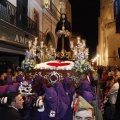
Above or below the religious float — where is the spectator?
below

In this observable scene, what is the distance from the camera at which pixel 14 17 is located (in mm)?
12555

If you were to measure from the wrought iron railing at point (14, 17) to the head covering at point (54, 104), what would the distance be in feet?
19.1

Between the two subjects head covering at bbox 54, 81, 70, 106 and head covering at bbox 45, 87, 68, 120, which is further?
head covering at bbox 54, 81, 70, 106

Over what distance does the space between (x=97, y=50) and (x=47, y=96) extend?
48.3 metres

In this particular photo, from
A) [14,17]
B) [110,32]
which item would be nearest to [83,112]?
[14,17]

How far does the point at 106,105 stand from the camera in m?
9.12

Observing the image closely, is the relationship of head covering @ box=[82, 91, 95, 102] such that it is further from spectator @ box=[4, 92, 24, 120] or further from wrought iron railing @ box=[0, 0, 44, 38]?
wrought iron railing @ box=[0, 0, 44, 38]

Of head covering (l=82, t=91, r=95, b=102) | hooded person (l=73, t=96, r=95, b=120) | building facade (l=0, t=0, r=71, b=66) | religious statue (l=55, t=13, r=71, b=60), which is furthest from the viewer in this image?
religious statue (l=55, t=13, r=71, b=60)

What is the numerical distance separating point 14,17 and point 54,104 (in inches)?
300

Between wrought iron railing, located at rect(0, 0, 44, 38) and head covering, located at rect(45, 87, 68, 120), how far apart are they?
19.1 ft

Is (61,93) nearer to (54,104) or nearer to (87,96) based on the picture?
(54,104)

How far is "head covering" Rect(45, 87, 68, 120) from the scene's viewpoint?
5.79 meters

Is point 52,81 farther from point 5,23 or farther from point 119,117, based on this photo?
point 5,23

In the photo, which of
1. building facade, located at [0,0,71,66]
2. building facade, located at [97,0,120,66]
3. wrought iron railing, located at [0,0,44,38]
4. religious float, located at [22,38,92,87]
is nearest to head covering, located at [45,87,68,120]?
religious float, located at [22,38,92,87]
